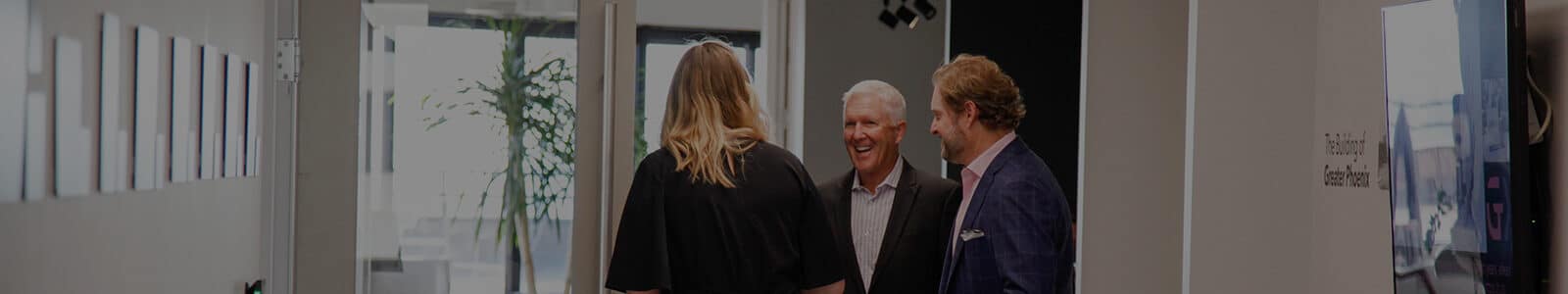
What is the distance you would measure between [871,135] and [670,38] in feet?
2.87

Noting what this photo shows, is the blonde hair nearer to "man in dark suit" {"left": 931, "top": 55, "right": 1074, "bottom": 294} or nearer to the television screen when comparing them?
"man in dark suit" {"left": 931, "top": 55, "right": 1074, "bottom": 294}

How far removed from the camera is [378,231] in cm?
342

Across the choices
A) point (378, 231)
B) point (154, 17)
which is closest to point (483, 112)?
point (378, 231)

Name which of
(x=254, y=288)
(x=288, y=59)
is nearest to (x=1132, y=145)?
(x=288, y=59)

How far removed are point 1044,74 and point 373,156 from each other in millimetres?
2669

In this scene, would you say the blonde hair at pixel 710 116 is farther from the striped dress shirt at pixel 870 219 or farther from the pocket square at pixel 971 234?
the striped dress shirt at pixel 870 219

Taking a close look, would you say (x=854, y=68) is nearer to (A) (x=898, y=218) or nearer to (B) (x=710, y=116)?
(A) (x=898, y=218)

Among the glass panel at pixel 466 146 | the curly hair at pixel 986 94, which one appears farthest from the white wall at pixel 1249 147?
the glass panel at pixel 466 146

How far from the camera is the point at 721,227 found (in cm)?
261

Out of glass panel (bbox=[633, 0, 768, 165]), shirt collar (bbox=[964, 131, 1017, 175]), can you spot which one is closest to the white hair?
glass panel (bbox=[633, 0, 768, 165])

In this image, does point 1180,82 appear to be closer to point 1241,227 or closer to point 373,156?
point 1241,227

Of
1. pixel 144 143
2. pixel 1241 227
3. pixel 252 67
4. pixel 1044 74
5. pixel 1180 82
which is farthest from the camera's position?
pixel 1044 74

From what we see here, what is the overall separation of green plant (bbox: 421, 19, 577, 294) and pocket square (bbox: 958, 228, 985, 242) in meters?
1.25

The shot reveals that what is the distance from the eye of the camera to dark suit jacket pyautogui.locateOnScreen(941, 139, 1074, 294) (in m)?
2.51
